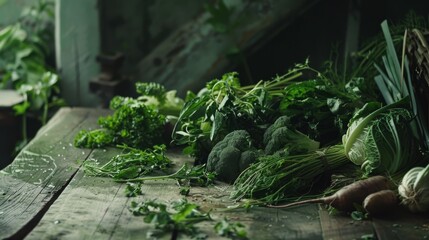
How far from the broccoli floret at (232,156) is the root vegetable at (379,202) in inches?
26.1

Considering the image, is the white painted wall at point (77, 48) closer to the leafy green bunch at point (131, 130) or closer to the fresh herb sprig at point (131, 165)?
the leafy green bunch at point (131, 130)

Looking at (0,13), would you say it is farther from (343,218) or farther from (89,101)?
(343,218)

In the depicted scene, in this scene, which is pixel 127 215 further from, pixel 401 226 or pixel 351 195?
pixel 401 226

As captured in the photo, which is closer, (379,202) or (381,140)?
(379,202)

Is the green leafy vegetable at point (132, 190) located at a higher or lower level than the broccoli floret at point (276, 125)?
lower

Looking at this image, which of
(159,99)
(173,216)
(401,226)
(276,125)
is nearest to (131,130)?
(159,99)

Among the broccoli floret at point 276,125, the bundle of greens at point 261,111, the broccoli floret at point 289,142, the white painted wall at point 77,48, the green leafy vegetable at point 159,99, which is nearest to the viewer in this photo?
the broccoli floret at point 289,142

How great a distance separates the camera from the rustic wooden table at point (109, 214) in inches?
107

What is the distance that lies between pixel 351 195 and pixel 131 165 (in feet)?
3.87

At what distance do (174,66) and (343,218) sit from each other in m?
2.62

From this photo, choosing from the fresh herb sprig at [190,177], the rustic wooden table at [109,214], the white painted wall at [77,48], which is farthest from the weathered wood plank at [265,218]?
the white painted wall at [77,48]

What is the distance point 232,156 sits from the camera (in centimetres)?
334

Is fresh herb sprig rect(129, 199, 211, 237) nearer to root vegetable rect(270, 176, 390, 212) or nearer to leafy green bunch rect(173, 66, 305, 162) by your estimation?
root vegetable rect(270, 176, 390, 212)

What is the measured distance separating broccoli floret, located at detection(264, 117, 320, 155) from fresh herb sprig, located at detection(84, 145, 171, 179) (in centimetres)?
59
